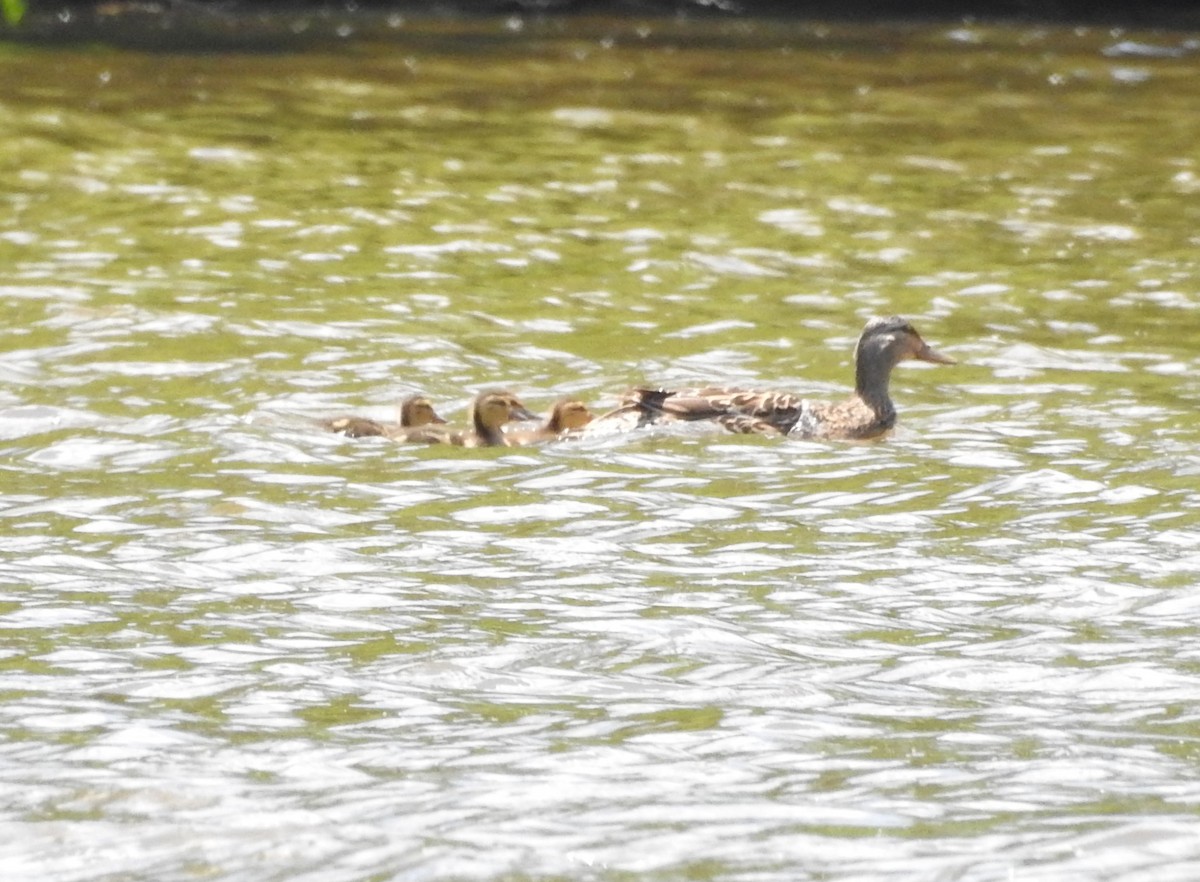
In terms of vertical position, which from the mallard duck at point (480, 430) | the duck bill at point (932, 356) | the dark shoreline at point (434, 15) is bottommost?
the mallard duck at point (480, 430)

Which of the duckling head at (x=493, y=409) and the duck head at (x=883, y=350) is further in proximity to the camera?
the duck head at (x=883, y=350)

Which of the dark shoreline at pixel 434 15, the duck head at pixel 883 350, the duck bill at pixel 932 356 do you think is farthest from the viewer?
the dark shoreline at pixel 434 15

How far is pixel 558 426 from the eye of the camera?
35.9ft

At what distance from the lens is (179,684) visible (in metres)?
7.10

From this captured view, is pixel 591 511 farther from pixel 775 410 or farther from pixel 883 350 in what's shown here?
pixel 883 350

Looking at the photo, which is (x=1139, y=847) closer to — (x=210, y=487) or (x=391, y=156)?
(x=210, y=487)

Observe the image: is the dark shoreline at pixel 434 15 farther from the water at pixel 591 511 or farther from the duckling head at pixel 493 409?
the duckling head at pixel 493 409

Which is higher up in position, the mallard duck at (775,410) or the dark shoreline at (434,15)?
the dark shoreline at (434,15)

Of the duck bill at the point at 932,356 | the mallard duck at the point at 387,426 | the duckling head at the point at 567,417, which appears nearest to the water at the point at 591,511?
the mallard duck at the point at 387,426

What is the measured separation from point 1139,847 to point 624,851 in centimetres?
126

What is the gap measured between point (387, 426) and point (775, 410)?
1.85m

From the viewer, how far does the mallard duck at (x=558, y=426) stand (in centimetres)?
1091

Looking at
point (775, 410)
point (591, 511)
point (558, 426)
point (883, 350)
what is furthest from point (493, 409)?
point (883, 350)

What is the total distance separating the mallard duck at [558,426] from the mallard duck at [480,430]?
7 cm
